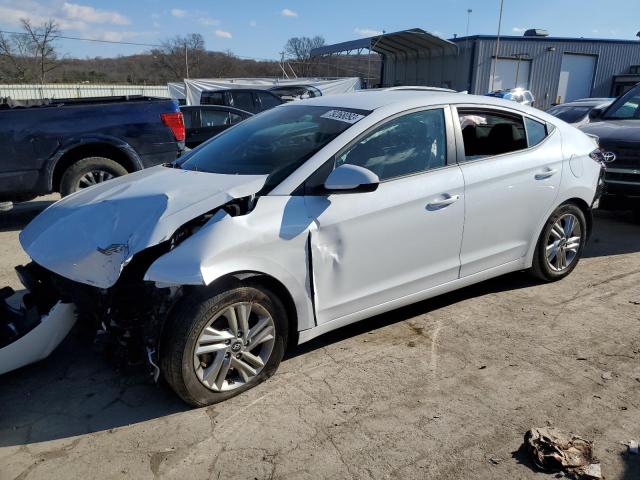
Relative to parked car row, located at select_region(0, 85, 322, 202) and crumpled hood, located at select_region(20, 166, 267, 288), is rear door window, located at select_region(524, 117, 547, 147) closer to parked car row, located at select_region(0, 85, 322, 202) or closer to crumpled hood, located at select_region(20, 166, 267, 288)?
crumpled hood, located at select_region(20, 166, 267, 288)

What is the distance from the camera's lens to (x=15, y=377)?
127 inches

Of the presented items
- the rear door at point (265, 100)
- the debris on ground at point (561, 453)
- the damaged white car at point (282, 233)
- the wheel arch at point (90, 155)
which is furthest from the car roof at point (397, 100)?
the rear door at point (265, 100)

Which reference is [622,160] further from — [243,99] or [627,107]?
[243,99]

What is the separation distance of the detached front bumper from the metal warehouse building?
30644 mm

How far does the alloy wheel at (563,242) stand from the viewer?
4449mm

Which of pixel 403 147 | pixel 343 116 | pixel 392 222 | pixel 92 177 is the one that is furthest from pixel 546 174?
pixel 92 177

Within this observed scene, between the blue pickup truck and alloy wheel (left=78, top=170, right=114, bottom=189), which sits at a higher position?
the blue pickup truck

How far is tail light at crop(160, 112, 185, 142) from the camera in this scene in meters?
6.86

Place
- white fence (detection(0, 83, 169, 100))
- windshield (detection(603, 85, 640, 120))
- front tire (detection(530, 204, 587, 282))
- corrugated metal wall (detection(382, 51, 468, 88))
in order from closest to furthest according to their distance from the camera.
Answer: front tire (detection(530, 204, 587, 282)) < windshield (detection(603, 85, 640, 120)) < white fence (detection(0, 83, 169, 100)) < corrugated metal wall (detection(382, 51, 468, 88))

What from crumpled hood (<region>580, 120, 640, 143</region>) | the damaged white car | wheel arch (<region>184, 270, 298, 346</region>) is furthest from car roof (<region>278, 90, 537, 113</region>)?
crumpled hood (<region>580, 120, 640, 143</region>)

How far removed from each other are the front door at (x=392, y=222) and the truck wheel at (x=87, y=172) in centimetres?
434

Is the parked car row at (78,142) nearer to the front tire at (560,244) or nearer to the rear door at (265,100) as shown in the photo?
the front tire at (560,244)

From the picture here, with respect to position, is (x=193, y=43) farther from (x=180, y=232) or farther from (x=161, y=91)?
(x=180, y=232)

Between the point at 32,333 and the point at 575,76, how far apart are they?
125 feet
